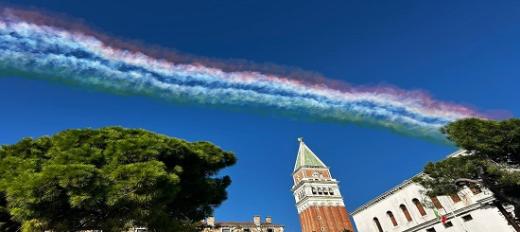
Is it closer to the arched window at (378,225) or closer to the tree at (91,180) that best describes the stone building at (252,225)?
the arched window at (378,225)

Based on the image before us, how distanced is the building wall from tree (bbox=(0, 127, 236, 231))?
1133 inches

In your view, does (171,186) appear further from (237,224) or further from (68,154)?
(237,224)

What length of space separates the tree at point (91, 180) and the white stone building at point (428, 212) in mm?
28768

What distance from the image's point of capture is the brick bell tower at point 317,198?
65875 mm

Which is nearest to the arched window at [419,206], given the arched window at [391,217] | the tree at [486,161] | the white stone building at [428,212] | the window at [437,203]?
the white stone building at [428,212]

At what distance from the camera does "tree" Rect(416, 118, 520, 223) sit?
2211 cm

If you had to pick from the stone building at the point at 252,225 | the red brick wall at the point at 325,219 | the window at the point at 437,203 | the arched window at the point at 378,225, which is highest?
the red brick wall at the point at 325,219

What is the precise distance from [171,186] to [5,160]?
Answer: 5.77m

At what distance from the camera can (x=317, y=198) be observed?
68.8 m

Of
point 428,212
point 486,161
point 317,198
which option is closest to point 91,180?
point 486,161

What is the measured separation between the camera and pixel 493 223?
34125 millimetres

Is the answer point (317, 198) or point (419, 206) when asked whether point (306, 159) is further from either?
point (419, 206)

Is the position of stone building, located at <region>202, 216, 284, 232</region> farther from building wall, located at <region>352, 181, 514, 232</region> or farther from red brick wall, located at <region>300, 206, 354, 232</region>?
building wall, located at <region>352, 181, 514, 232</region>

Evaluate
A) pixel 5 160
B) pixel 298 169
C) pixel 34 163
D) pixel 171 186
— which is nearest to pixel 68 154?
pixel 34 163
